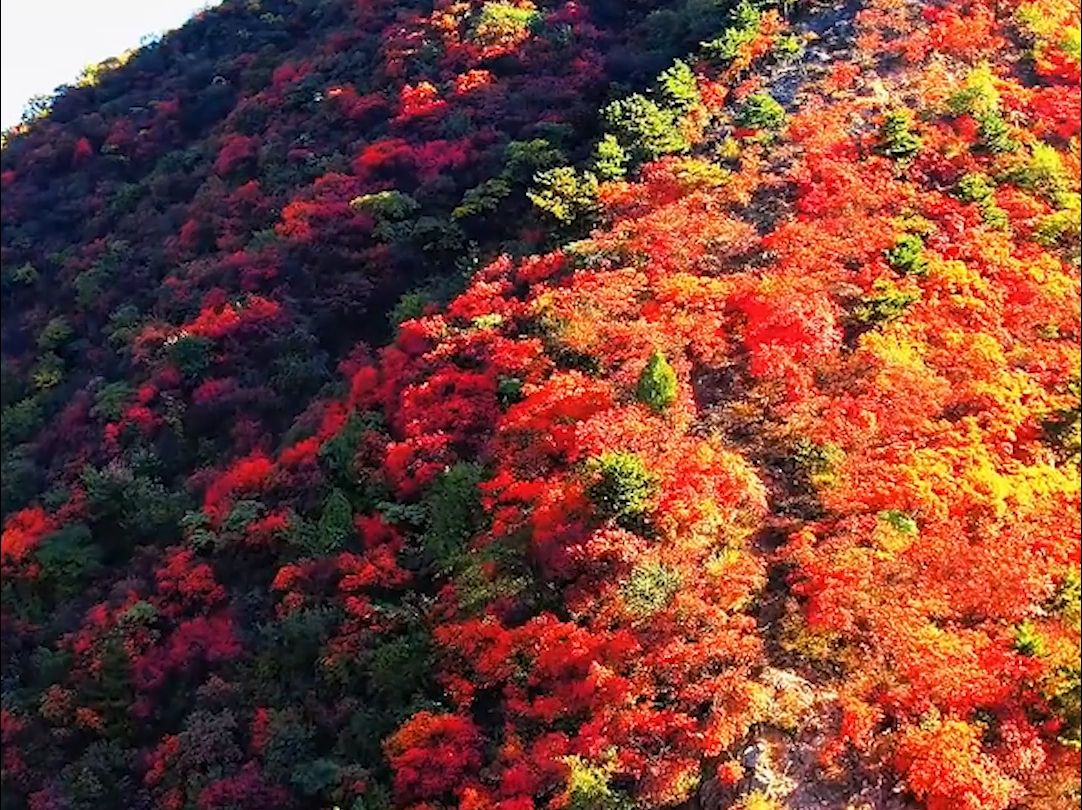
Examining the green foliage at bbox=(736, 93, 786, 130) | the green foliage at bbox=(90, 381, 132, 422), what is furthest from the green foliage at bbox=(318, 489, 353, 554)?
the green foliage at bbox=(736, 93, 786, 130)

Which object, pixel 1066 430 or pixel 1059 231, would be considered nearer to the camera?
pixel 1066 430

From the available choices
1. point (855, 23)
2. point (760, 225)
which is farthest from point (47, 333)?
point (855, 23)

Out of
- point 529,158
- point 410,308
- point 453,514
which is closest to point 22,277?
point 410,308

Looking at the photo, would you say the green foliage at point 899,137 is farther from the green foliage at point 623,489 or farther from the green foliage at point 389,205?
the green foliage at point 389,205

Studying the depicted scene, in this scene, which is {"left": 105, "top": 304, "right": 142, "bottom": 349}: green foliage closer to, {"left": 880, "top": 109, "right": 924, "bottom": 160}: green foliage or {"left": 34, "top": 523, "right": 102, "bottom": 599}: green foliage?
{"left": 34, "top": 523, "right": 102, "bottom": 599}: green foliage

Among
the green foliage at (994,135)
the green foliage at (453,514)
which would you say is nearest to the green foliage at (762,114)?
the green foliage at (994,135)

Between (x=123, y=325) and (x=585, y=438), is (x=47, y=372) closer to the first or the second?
(x=123, y=325)
